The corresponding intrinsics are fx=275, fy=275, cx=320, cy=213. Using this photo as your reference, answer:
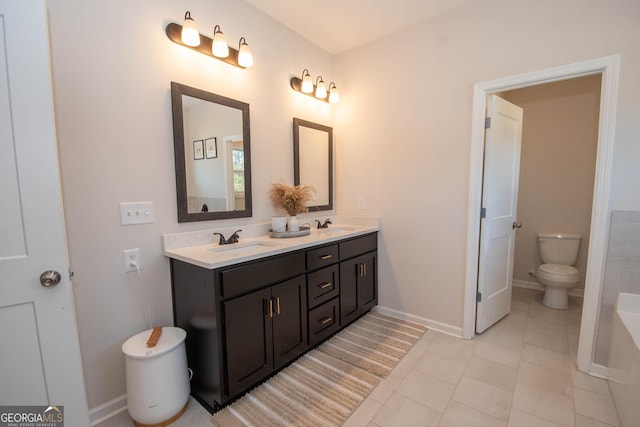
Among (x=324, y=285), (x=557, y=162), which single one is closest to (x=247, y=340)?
(x=324, y=285)

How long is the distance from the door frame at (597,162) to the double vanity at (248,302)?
1160 millimetres

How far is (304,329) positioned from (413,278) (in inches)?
47.1

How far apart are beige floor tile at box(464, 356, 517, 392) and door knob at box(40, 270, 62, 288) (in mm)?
2345

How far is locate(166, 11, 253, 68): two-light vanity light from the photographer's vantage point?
66.3 inches

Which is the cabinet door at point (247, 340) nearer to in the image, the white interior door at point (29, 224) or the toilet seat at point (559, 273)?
the white interior door at point (29, 224)

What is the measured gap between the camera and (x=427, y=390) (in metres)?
1.73

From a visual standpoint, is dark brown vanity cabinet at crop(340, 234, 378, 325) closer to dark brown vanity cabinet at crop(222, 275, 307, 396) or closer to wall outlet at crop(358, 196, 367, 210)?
wall outlet at crop(358, 196, 367, 210)

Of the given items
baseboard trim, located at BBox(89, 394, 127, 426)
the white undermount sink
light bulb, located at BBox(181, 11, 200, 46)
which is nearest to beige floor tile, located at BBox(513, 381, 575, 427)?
the white undermount sink

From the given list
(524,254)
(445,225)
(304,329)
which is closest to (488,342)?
(445,225)

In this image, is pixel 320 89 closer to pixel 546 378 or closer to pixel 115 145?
pixel 115 145

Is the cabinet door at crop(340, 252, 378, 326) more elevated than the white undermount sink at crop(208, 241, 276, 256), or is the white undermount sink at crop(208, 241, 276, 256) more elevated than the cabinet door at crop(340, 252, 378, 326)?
the white undermount sink at crop(208, 241, 276, 256)

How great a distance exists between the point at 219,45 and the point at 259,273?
4.97 ft

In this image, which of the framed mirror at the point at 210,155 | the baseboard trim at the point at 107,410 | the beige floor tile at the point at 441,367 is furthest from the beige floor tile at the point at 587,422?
the baseboard trim at the point at 107,410

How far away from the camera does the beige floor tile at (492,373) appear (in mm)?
1771
